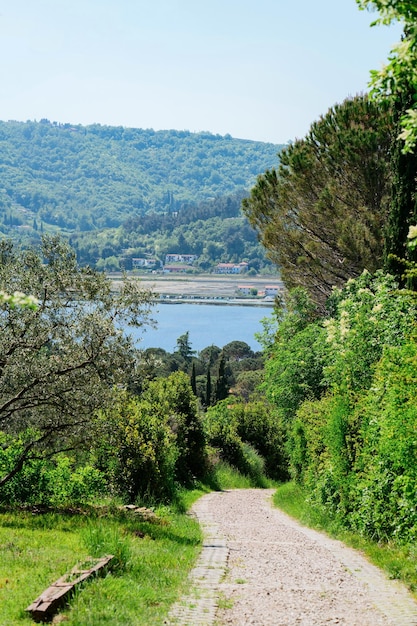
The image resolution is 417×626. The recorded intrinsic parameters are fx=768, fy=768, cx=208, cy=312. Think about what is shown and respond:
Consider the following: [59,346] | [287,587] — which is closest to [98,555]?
[287,587]

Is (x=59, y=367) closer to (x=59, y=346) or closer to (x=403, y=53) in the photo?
(x=59, y=346)

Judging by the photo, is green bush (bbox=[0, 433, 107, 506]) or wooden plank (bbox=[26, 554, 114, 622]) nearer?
wooden plank (bbox=[26, 554, 114, 622])

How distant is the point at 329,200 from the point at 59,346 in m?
16.0

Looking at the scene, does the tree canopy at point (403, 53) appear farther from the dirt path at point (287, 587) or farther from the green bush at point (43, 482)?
the green bush at point (43, 482)

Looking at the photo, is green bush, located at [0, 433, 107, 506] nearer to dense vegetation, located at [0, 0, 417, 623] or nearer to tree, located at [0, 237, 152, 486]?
dense vegetation, located at [0, 0, 417, 623]

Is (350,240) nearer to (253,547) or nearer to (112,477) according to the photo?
(112,477)

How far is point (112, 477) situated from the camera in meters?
16.4

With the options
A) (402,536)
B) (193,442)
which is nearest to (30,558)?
(402,536)

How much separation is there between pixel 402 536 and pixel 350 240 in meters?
15.6

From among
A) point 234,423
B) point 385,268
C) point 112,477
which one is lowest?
point 234,423

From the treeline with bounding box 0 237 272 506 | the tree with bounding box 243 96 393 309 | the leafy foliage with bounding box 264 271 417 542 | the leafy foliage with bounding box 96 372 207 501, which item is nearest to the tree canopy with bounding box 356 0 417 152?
the leafy foliage with bounding box 264 271 417 542

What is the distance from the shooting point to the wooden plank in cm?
632

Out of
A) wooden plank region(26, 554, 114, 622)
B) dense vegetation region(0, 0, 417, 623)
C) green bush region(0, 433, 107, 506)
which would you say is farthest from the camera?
green bush region(0, 433, 107, 506)

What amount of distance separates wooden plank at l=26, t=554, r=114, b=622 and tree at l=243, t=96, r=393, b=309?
60.6 feet
